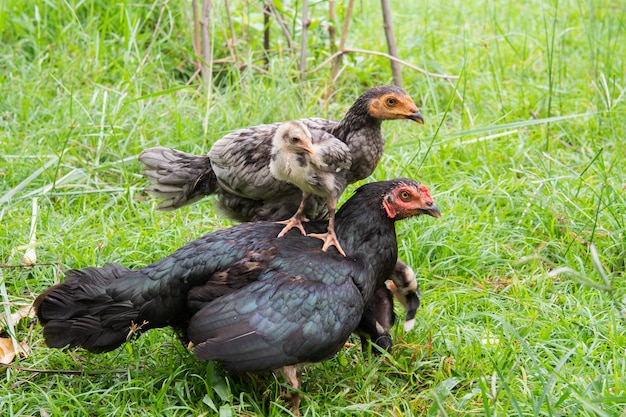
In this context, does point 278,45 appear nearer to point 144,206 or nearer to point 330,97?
point 330,97

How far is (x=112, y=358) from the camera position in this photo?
4.19 metres

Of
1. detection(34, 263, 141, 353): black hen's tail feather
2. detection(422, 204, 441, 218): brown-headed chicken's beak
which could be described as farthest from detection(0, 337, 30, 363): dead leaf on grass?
detection(422, 204, 441, 218): brown-headed chicken's beak

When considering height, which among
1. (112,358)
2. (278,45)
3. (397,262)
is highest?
(278,45)

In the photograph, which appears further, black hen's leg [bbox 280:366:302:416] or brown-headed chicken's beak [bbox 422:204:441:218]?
brown-headed chicken's beak [bbox 422:204:441:218]

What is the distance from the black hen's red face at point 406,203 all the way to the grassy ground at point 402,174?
651mm

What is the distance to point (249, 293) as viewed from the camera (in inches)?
151

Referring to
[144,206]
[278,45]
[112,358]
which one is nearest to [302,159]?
[112,358]

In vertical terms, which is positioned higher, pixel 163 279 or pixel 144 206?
pixel 163 279

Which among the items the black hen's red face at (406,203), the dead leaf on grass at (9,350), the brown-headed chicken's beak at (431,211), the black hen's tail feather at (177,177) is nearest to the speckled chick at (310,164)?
the black hen's red face at (406,203)

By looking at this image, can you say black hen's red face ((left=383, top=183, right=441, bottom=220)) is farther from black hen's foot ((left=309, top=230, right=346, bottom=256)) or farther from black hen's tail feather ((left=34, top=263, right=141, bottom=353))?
black hen's tail feather ((left=34, top=263, right=141, bottom=353))

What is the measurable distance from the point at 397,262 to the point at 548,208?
1298 mm

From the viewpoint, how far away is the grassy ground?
390cm

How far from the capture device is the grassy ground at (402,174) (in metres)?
3.90

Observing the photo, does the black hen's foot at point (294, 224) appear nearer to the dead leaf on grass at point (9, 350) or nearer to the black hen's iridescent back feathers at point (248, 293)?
the black hen's iridescent back feathers at point (248, 293)
